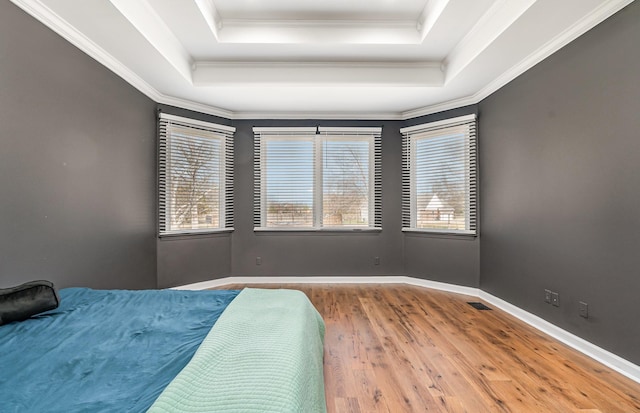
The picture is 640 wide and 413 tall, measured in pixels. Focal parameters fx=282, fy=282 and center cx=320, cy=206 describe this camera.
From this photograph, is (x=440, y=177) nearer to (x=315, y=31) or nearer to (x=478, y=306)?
(x=478, y=306)

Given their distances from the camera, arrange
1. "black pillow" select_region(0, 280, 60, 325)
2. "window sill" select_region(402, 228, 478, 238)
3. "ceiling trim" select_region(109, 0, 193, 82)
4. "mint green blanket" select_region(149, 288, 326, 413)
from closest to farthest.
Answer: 1. "mint green blanket" select_region(149, 288, 326, 413)
2. "black pillow" select_region(0, 280, 60, 325)
3. "ceiling trim" select_region(109, 0, 193, 82)
4. "window sill" select_region(402, 228, 478, 238)

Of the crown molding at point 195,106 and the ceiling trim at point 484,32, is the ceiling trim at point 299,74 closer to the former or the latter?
the ceiling trim at point 484,32

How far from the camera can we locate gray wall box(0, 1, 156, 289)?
1917mm

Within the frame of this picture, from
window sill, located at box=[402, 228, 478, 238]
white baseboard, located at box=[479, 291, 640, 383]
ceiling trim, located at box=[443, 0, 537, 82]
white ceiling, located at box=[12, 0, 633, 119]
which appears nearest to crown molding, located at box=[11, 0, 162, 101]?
white ceiling, located at box=[12, 0, 633, 119]

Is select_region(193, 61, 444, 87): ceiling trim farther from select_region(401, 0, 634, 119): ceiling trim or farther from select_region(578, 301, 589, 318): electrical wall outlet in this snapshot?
select_region(578, 301, 589, 318): electrical wall outlet

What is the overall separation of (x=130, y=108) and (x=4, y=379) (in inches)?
116

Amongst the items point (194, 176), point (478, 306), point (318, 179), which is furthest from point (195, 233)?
point (478, 306)

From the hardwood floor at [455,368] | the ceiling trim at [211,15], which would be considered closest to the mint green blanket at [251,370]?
the hardwood floor at [455,368]

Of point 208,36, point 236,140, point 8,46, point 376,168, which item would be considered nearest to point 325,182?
point 376,168

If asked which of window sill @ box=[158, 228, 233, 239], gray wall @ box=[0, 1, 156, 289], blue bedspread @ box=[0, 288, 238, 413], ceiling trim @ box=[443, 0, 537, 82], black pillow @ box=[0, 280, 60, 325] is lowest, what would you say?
blue bedspread @ box=[0, 288, 238, 413]

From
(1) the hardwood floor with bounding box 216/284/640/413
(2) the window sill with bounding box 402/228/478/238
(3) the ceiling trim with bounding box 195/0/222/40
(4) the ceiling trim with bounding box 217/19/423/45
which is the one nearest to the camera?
(1) the hardwood floor with bounding box 216/284/640/413

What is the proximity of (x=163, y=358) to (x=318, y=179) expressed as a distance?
347 centimetres

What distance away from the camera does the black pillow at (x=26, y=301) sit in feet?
4.86

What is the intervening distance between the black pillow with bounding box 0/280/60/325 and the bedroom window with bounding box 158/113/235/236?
2.06 metres
